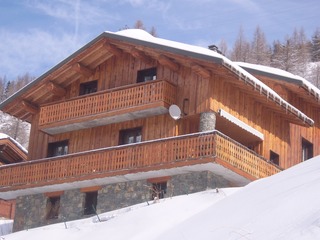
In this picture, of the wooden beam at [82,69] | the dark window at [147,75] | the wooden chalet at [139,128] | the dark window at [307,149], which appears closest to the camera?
the wooden chalet at [139,128]

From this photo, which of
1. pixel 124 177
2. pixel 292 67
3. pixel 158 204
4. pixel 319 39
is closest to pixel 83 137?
pixel 124 177

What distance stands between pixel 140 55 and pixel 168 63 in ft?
5.28

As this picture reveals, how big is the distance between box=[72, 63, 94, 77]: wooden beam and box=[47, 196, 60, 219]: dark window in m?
4.97

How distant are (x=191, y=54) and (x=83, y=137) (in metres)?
6.16

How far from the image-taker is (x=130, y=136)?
2478 cm

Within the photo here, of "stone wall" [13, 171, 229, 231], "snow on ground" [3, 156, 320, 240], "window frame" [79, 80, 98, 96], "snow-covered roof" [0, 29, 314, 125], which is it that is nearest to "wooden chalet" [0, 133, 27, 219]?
"snow-covered roof" [0, 29, 314, 125]

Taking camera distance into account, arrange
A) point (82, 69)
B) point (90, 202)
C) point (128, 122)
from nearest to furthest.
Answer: point (90, 202) < point (128, 122) < point (82, 69)

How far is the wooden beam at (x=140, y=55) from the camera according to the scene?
24.8 metres

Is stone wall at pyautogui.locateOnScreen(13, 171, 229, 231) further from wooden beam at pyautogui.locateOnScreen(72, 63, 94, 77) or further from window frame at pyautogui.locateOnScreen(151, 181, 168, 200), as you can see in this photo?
wooden beam at pyautogui.locateOnScreen(72, 63, 94, 77)

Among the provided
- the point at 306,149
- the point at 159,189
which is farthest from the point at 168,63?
the point at 306,149

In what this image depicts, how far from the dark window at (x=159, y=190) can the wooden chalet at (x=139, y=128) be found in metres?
0.03

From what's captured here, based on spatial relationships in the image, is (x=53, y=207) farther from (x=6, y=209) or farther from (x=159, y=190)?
(x=6, y=209)

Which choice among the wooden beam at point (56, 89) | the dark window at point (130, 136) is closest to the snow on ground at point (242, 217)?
the dark window at point (130, 136)

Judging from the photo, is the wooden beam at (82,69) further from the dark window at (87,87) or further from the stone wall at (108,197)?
the stone wall at (108,197)
